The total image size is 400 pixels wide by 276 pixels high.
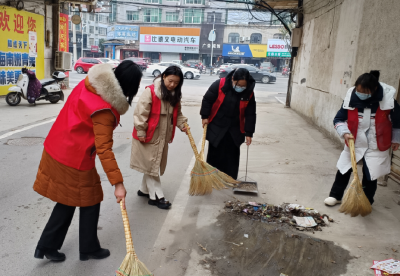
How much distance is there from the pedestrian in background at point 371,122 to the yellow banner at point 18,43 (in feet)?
36.1

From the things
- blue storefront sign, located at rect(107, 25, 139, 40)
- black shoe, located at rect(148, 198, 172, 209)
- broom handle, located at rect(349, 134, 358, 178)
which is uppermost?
blue storefront sign, located at rect(107, 25, 139, 40)

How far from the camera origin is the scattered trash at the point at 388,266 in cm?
276

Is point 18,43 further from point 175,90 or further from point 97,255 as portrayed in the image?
point 97,255

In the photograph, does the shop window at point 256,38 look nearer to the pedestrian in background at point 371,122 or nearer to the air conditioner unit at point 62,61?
the air conditioner unit at point 62,61

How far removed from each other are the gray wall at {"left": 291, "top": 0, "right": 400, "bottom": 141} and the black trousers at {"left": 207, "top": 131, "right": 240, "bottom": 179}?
2.46 meters

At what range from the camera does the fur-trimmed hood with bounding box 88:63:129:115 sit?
233 cm

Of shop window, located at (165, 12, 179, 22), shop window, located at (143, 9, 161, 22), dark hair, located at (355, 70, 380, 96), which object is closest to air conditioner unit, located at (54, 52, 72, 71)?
dark hair, located at (355, 70, 380, 96)

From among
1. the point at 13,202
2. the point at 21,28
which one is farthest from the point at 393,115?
the point at 21,28

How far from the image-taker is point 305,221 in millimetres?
3617

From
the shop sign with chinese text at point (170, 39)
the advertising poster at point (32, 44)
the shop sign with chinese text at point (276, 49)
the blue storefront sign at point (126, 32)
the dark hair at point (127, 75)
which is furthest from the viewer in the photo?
the blue storefront sign at point (126, 32)

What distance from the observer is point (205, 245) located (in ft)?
10.4

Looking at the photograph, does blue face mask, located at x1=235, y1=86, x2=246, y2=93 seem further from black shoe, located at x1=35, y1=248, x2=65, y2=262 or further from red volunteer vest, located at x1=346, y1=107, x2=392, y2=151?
black shoe, located at x1=35, y1=248, x2=65, y2=262

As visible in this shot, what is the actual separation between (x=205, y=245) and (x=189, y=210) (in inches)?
29.9

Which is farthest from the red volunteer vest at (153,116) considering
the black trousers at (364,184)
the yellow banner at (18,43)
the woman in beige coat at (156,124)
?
the yellow banner at (18,43)
